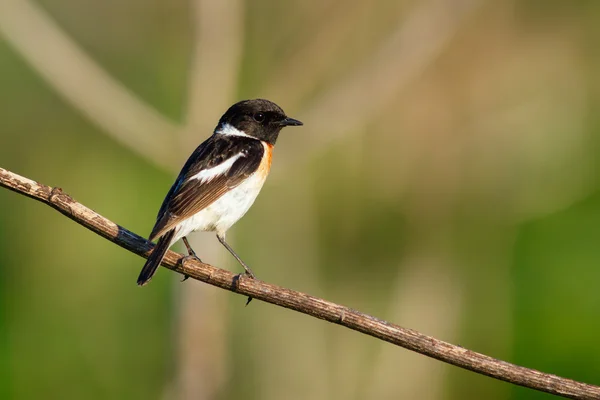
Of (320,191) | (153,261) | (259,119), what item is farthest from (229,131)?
(320,191)

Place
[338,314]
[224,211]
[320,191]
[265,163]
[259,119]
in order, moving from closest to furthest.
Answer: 1. [338,314]
2. [224,211]
3. [265,163]
4. [259,119]
5. [320,191]

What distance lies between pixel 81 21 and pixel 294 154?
385 centimetres

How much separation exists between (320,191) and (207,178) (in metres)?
3.85

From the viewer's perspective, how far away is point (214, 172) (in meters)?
4.88

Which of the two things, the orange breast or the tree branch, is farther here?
the orange breast

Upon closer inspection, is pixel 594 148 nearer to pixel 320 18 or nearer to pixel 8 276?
pixel 320 18

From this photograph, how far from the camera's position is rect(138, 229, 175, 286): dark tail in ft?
13.3

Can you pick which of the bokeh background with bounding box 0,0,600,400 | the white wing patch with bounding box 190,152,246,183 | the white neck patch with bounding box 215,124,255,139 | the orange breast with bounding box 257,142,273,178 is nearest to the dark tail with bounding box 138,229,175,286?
the white wing patch with bounding box 190,152,246,183

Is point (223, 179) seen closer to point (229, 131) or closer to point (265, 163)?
point (265, 163)

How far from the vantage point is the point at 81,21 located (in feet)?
32.4

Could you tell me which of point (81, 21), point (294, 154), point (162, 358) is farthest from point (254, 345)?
point (81, 21)

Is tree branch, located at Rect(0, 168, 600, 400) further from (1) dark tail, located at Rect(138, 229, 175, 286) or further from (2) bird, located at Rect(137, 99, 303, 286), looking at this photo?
(2) bird, located at Rect(137, 99, 303, 286)

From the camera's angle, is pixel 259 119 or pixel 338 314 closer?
pixel 338 314

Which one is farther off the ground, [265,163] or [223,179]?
[265,163]
